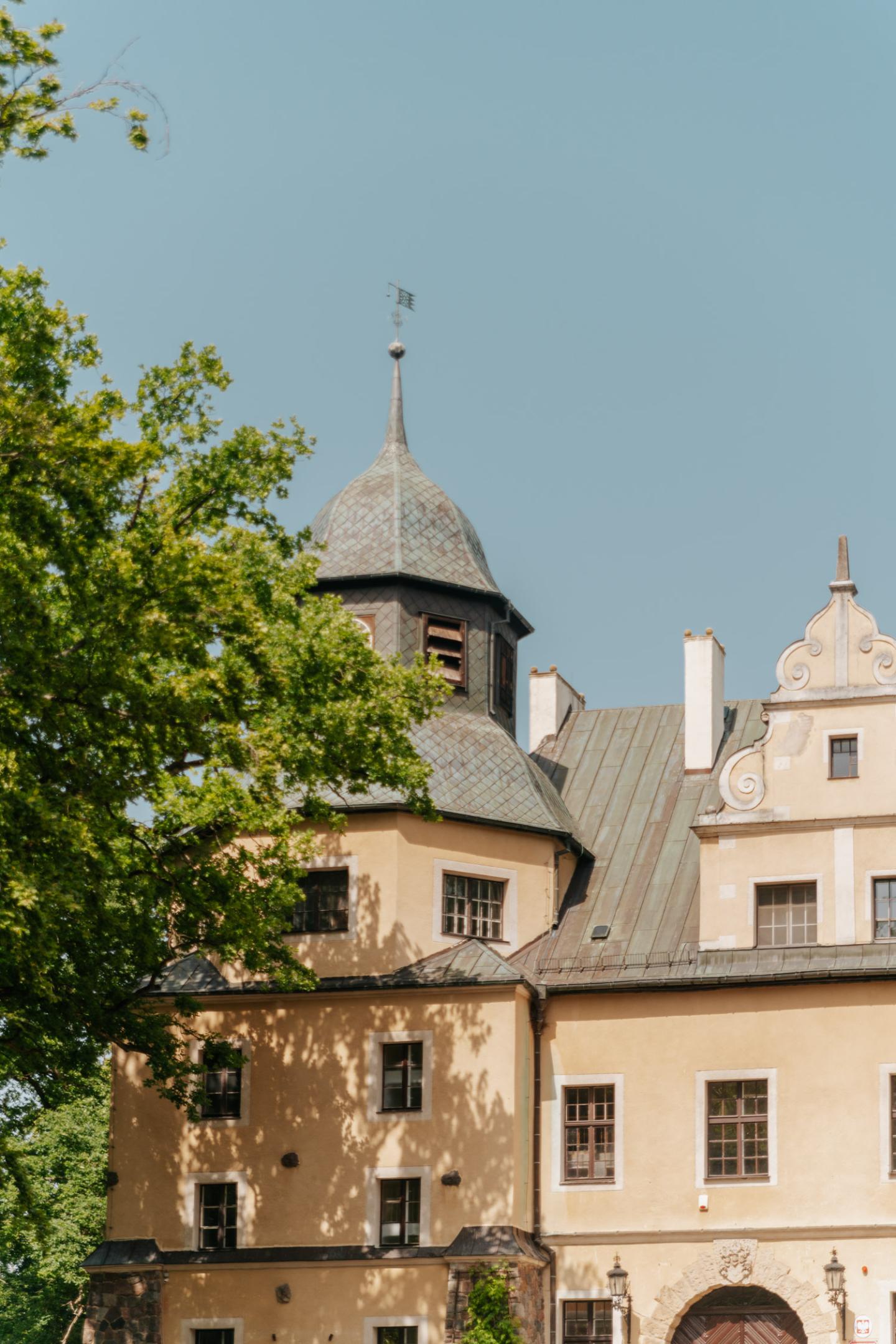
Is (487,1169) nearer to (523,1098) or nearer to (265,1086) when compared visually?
(523,1098)

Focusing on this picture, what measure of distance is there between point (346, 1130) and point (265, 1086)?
58.8 inches

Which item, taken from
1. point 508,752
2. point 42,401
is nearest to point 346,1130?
point 508,752

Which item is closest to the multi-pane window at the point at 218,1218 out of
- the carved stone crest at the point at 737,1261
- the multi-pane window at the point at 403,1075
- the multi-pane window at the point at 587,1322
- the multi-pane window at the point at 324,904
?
the multi-pane window at the point at 403,1075

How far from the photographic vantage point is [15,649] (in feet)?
77.5

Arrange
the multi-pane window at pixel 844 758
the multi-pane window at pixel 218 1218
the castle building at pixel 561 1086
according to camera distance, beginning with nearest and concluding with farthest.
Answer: the castle building at pixel 561 1086 → the multi-pane window at pixel 218 1218 → the multi-pane window at pixel 844 758

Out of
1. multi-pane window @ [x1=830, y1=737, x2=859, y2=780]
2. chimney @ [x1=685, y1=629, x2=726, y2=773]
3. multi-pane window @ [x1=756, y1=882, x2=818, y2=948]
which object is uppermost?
chimney @ [x1=685, y1=629, x2=726, y2=773]

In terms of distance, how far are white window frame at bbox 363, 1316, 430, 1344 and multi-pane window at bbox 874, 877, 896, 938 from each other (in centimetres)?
857

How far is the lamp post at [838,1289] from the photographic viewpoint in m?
29.6

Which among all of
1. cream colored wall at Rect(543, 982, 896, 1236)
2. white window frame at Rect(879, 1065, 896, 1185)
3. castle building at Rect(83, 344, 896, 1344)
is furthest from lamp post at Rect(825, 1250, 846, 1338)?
white window frame at Rect(879, 1065, 896, 1185)

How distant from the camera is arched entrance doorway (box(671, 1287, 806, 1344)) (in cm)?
3047

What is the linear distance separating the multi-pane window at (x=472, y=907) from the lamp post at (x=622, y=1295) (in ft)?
18.5

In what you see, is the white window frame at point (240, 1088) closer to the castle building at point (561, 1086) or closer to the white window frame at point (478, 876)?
the castle building at point (561, 1086)

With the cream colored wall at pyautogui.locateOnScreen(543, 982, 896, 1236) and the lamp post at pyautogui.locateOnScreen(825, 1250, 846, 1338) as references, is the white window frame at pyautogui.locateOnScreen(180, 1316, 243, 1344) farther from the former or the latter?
the lamp post at pyautogui.locateOnScreen(825, 1250, 846, 1338)

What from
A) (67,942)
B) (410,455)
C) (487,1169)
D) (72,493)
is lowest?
(487,1169)
